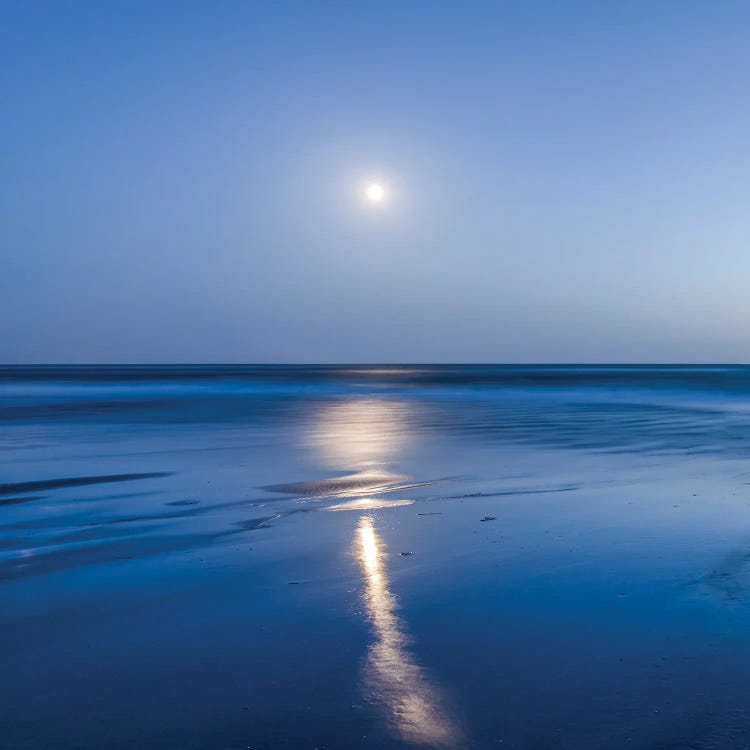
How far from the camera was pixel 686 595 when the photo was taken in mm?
6719

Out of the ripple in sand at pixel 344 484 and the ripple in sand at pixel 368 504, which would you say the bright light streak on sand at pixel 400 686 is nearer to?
the ripple in sand at pixel 368 504

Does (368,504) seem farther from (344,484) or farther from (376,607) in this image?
(376,607)

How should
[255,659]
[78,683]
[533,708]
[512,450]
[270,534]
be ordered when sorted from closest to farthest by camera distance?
[533,708], [78,683], [255,659], [270,534], [512,450]

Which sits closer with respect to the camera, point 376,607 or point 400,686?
point 400,686

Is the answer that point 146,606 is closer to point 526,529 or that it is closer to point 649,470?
point 526,529

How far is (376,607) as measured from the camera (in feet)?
21.0

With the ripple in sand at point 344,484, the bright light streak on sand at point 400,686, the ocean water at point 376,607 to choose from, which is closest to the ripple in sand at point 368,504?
the ocean water at point 376,607

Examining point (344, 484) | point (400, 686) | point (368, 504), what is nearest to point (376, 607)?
point (400, 686)

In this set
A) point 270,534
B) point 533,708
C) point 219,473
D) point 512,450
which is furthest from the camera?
point 512,450

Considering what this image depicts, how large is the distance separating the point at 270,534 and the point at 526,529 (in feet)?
10.1

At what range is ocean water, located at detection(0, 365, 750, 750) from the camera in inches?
175

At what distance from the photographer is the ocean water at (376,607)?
445cm

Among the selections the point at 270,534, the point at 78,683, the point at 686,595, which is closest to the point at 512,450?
the point at 270,534

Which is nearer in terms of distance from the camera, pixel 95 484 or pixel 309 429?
pixel 95 484
